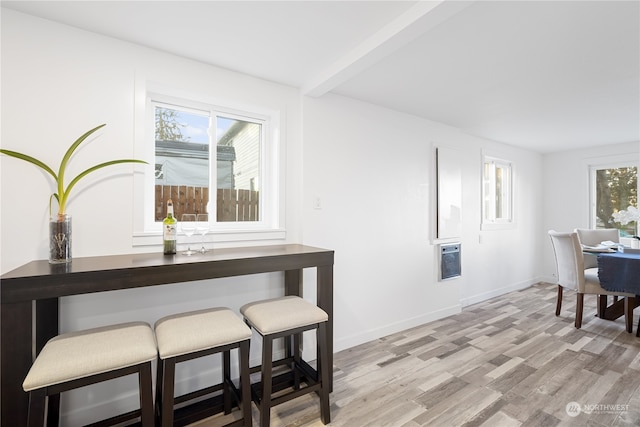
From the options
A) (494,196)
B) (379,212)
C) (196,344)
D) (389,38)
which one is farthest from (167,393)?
(494,196)

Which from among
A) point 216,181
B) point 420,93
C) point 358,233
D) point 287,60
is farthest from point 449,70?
point 216,181

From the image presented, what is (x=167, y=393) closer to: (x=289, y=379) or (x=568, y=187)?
(x=289, y=379)

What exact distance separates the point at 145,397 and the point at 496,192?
515 centimetres

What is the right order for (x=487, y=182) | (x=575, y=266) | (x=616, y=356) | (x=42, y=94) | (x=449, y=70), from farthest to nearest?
(x=487, y=182) → (x=575, y=266) → (x=616, y=356) → (x=449, y=70) → (x=42, y=94)

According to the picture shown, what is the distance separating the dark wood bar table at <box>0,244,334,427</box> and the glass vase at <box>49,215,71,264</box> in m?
0.05

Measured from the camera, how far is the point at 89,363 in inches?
48.8

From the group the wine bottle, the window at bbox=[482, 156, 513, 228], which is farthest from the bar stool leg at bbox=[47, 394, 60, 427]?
the window at bbox=[482, 156, 513, 228]

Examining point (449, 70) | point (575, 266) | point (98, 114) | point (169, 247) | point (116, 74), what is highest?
point (449, 70)

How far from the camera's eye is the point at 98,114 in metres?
1.84

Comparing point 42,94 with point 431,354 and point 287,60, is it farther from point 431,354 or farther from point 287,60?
point 431,354

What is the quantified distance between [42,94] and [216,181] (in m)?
1.09

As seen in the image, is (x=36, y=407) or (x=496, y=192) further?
(x=496, y=192)

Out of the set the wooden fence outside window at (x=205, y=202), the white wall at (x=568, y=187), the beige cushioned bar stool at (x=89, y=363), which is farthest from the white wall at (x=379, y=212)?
the white wall at (x=568, y=187)

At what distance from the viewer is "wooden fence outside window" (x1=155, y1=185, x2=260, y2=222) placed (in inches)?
84.5
